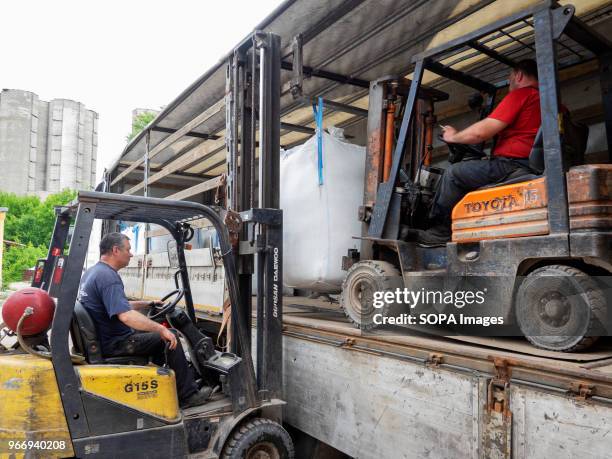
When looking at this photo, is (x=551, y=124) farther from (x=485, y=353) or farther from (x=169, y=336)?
(x=169, y=336)

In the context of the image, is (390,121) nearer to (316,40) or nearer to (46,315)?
(316,40)

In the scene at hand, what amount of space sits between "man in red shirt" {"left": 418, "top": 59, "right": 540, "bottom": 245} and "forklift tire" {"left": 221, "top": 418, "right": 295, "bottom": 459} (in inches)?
75.8

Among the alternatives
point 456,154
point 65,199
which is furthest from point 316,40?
point 65,199

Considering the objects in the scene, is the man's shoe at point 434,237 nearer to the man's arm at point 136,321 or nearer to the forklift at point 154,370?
the forklift at point 154,370

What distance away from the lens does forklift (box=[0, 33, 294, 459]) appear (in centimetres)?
264

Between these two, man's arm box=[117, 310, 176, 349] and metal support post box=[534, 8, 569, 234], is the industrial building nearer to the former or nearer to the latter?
man's arm box=[117, 310, 176, 349]

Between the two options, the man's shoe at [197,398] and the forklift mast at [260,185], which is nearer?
the man's shoe at [197,398]

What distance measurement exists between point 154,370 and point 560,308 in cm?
228

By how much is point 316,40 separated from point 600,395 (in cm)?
335

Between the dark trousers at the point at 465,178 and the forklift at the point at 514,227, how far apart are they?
8 centimetres

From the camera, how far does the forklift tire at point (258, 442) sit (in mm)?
3221

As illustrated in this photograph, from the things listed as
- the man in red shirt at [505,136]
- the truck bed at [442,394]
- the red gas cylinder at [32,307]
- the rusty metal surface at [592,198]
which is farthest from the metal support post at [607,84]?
the red gas cylinder at [32,307]

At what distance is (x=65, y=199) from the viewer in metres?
33.2

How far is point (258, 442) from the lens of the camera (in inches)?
130
